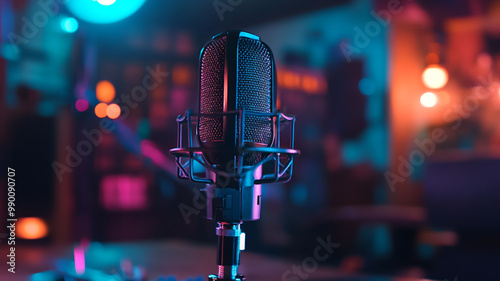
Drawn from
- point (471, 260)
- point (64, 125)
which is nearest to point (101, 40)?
point (64, 125)

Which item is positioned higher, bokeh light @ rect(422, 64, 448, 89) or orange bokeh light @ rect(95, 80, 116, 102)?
bokeh light @ rect(422, 64, 448, 89)

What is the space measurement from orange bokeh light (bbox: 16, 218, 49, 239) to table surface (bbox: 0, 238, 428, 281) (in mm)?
379

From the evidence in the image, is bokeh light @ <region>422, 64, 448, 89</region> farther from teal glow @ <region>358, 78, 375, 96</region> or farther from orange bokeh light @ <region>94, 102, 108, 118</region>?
orange bokeh light @ <region>94, 102, 108, 118</region>

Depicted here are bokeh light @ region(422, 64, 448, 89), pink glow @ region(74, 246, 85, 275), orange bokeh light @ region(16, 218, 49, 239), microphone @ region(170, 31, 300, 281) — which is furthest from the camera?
bokeh light @ region(422, 64, 448, 89)

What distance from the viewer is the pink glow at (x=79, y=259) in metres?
1.55

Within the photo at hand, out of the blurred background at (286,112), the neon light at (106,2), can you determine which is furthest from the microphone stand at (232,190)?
the neon light at (106,2)

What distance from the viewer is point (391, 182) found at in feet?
11.7

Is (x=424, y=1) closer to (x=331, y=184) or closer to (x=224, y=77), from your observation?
(x=331, y=184)

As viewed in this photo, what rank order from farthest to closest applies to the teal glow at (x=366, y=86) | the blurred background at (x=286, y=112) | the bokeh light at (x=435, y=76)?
the bokeh light at (x=435, y=76) → the teal glow at (x=366, y=86) → the blurred background at (x=286, y=112)

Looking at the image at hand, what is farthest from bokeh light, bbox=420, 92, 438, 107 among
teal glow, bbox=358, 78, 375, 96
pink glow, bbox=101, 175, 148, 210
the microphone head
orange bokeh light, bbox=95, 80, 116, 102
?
the microphone head

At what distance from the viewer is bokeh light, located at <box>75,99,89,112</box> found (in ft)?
5.96

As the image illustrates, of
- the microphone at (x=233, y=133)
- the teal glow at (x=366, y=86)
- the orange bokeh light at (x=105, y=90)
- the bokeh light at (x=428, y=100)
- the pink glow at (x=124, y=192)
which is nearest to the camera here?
the microphone at (x=233, y=133)

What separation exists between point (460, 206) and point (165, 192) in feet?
7.08

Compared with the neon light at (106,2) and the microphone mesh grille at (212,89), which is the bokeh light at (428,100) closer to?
the neon light at (106,2)
